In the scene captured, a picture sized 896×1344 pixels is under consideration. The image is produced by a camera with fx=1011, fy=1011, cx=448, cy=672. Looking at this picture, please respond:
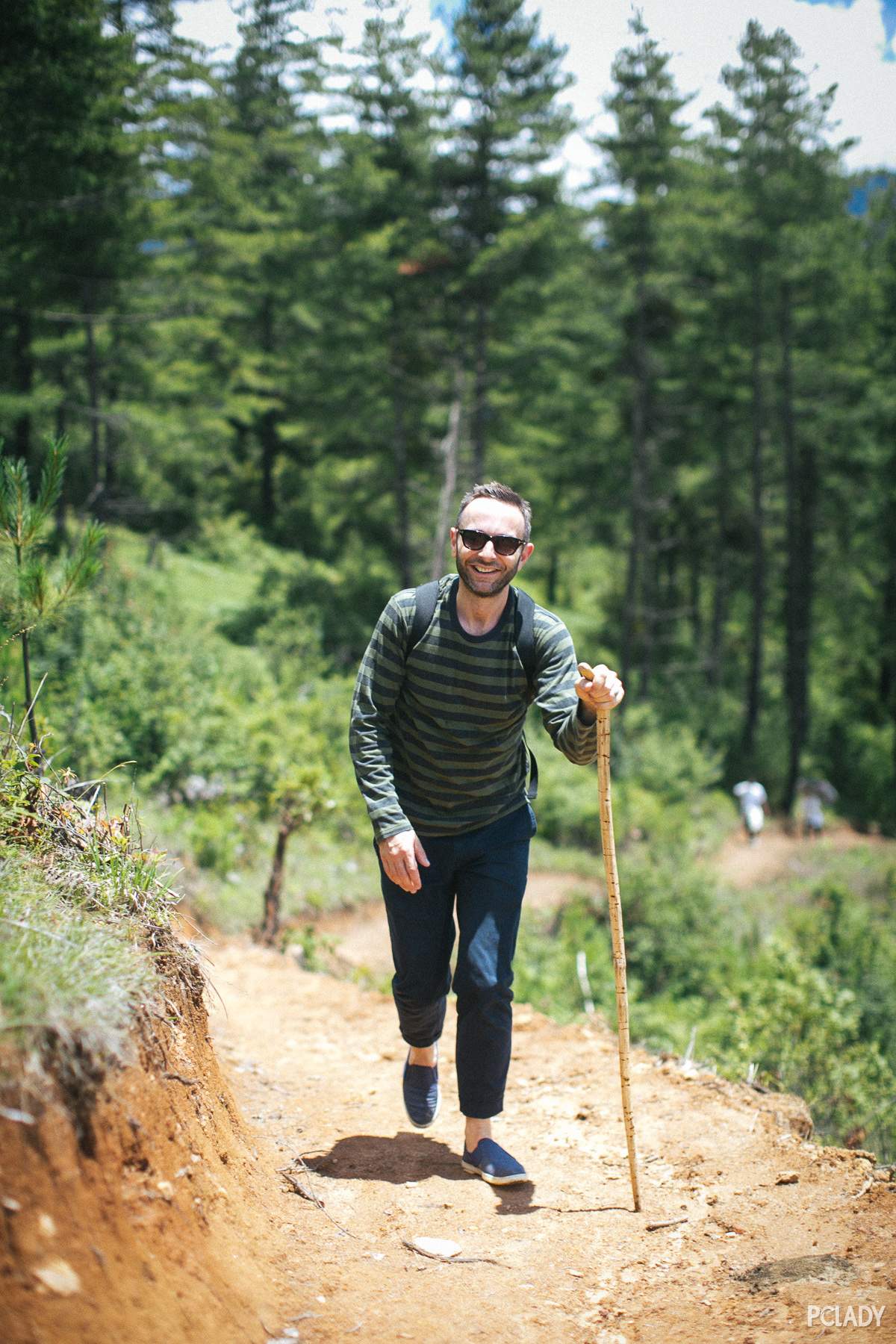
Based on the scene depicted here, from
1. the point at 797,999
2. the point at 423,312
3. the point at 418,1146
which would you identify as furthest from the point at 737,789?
the point at 418,1146

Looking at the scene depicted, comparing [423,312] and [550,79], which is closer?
[550,79]

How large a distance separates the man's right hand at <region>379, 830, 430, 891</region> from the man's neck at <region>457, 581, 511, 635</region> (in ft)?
2.36

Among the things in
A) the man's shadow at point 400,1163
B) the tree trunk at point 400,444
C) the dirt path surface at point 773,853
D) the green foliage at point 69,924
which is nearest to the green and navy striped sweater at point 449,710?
the green foliage at point 69,924

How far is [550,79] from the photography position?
18.2 m

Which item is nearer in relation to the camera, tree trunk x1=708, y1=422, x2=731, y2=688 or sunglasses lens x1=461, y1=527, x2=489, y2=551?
sunglasses lens x1=461, y1=527, x2=489, y2=551

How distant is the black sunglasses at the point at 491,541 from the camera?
331 cm

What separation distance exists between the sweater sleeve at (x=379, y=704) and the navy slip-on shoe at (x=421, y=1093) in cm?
110

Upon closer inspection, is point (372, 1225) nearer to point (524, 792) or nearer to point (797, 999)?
point (524, 792)

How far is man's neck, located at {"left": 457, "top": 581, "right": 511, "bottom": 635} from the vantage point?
3.42 metres

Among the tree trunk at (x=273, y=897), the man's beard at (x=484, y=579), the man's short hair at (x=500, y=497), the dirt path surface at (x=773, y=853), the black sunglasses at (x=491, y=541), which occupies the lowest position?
the dirt path surface at (x=773, y=853)

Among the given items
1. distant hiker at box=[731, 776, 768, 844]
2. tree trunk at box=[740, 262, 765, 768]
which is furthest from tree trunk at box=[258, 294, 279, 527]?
distant hiker at box=[731, 776, 768, 844]

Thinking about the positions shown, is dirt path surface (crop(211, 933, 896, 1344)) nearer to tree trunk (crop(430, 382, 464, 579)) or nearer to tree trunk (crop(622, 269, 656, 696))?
tree trunk (crop(430, 382, 464, 579))

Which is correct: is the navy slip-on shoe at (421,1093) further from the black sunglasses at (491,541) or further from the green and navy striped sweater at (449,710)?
the black sunglasses at (491,541)

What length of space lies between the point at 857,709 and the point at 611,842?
28130mm
